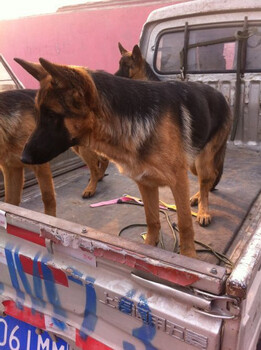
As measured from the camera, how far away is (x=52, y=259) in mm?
1843

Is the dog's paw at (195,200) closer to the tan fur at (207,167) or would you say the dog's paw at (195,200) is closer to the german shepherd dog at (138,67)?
the tan fur at (207,167)

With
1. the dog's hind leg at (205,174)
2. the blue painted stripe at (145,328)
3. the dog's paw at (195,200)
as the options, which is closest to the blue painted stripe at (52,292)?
the blue painted stripe at (145,328)

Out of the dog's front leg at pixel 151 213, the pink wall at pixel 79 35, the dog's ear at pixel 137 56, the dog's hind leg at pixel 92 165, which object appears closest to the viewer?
the dog's front leg at pixel 151 213

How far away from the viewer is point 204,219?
2812mm

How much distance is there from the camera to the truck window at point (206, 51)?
13.8 feet

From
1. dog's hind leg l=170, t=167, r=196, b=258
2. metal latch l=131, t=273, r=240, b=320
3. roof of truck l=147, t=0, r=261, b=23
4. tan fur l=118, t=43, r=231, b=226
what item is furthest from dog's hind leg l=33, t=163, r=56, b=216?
roof of truck l=147, t=0, r=261, b=23

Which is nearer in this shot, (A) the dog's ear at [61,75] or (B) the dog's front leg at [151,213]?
(A) the dog's ear at [61,75]

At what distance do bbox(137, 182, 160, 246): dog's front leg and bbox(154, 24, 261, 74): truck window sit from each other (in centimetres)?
267

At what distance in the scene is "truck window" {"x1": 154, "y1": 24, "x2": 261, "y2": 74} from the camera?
4211mm

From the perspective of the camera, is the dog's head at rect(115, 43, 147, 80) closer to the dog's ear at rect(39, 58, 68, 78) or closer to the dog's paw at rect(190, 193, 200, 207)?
the dog's paw at rect(190, 193, 200, 207)

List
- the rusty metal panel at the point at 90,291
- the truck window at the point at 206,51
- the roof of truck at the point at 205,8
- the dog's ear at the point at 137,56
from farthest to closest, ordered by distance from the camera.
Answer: the dog's ear at the point at 137,56, the truck window at the point at 206,51, the roof of truck at the point at 205,8, the rusty metal panel at the point at 90,291

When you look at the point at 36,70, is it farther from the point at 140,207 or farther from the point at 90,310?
the point at 140,207

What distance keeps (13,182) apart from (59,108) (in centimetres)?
140

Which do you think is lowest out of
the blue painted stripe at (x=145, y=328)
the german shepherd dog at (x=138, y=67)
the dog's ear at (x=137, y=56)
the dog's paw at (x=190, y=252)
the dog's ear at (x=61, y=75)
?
the dog's paw at (x=190, y=252)
